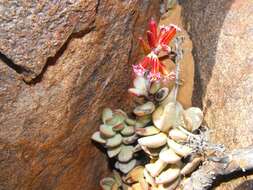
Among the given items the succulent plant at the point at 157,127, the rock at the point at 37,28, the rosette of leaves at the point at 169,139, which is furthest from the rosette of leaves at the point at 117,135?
the rock at the point at 37,28

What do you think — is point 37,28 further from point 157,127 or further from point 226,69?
point 226,69

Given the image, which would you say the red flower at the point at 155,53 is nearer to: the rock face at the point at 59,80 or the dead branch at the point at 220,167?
the rock face at the point at 59,80

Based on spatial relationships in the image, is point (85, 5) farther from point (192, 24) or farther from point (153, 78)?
point (192, 24)

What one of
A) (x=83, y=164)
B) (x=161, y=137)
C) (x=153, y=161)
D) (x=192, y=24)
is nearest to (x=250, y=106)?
(x=161, y=137)

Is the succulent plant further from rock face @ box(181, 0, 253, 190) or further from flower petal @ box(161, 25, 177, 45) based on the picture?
rock face @ box(181, 0, 253, 190)

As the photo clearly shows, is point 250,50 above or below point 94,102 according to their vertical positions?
above

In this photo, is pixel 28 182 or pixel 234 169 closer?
pixel 234 169
